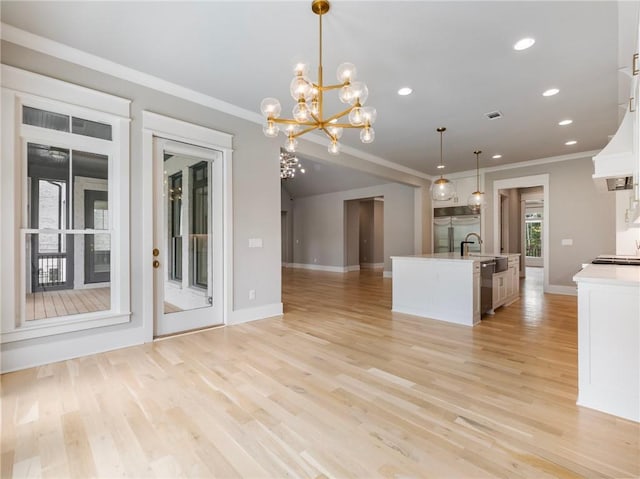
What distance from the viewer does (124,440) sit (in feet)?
5.79

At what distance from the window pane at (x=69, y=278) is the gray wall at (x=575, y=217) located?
27.5ft

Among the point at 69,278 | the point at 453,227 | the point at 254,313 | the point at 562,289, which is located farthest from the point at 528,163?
the point at 69,278

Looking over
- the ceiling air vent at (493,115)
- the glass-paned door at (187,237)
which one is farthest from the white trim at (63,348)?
the ceiling air vent at (493,115)

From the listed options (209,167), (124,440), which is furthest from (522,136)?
(124,440)

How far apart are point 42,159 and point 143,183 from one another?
2.78 feet

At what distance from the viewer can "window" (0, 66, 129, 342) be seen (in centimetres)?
268

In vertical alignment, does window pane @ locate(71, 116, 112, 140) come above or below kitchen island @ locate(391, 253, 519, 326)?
above

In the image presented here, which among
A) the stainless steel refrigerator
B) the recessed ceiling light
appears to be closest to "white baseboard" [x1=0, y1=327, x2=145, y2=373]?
the recessed ceiling light

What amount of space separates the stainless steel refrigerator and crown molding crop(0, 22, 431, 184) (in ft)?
20.6

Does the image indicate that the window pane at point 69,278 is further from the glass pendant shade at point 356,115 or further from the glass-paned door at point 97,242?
the glass pendant shade at point 356,115

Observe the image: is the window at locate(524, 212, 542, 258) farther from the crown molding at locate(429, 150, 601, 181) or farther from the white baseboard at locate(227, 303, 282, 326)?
the white baseboard at locate(227, 303, 282, 326)

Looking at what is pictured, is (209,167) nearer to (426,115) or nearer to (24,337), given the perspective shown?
(24,337)

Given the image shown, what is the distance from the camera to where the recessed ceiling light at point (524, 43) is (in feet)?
9.19

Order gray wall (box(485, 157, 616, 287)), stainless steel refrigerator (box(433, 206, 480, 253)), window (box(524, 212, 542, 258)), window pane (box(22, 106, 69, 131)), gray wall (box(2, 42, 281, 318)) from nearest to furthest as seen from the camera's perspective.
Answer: window pane (box(22, 106, 69, 131))
gray wall (box(2, 42, 281, 318))
gray wall (box(485, 157, 616, 287))
stainless steel refrigerator (box(433, 206, 480, 253))
window (box(524, 212, 542, 258))
